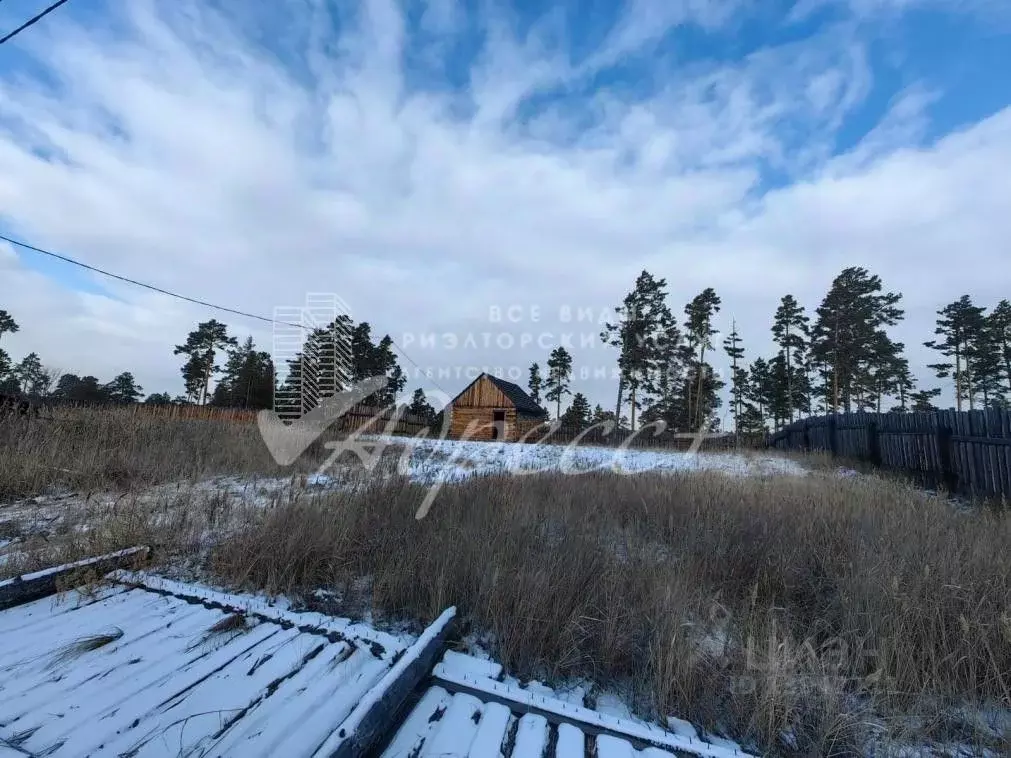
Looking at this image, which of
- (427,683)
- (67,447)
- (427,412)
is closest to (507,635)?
(427,683)

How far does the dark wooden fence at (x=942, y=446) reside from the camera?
22.0ft

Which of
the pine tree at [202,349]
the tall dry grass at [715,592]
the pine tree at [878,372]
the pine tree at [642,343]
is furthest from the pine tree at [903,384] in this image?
the pine tree at [202,349]

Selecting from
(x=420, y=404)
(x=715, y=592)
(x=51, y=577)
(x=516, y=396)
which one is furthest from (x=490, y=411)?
(x=51, y=577)

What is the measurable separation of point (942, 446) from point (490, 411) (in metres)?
22.5

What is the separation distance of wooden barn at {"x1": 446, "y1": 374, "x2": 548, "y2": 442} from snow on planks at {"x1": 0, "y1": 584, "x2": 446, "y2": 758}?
24.7 meters

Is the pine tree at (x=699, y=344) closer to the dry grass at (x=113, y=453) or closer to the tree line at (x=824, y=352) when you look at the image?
the tree line at (x=824, y=352)

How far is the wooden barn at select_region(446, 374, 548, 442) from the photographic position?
2769cm

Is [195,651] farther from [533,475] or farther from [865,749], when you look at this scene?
[533,475]

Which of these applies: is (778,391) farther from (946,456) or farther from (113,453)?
(113,453)

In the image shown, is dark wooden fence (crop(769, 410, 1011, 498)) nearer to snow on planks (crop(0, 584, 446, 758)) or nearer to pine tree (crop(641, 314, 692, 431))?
snow on planks (crop(0, 584, 446, 758))

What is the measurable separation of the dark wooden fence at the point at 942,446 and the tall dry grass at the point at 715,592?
137 inches

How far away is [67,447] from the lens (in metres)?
6.61

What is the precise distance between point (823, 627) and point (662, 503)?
95.1 inches

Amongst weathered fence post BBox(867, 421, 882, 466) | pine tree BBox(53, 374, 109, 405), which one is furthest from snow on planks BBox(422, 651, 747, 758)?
pine tree BBox(53, 374, 109, 405)
